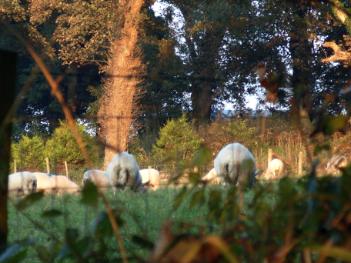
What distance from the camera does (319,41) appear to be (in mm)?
27000

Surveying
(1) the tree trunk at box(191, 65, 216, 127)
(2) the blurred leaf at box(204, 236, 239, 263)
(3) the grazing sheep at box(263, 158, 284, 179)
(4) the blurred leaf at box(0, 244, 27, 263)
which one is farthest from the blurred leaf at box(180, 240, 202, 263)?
(3) the grazing sheep at box(263, 158, 284, 179)

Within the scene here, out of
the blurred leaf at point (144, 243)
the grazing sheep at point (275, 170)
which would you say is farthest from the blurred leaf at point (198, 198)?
the grazing sheep at point (275, 170)

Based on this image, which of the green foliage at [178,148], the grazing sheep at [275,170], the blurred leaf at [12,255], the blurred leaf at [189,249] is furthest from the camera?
the grazing sheep at [275,170]

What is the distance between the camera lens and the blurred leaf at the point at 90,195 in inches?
70.7

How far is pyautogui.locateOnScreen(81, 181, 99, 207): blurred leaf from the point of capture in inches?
70.7

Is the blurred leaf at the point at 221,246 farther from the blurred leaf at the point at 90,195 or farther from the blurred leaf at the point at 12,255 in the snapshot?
the blurred leaf at the point at 12,255

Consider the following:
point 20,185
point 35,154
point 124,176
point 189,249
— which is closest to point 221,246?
point 189,249

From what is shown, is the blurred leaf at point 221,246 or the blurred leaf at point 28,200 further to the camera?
the blurred leaf at point 28,200

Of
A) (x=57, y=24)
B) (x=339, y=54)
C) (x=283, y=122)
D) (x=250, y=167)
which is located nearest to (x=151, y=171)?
(x=339, y=54)

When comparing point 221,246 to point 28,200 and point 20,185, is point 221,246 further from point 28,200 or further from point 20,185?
point 20,185

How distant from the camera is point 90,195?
5.90ft

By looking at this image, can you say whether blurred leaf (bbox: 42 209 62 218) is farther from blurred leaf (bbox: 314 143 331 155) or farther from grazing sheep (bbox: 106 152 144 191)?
blurred leaf (bbox: 314 143 331 155)

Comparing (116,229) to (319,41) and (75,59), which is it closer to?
(319,41)

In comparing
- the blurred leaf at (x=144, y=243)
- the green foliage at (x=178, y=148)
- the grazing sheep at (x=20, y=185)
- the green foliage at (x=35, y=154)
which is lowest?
the blurred leaf at (x=144, y=243)
